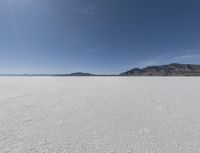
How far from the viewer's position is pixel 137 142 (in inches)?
71.1

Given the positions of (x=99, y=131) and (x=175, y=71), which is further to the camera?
(x=175, y=71)

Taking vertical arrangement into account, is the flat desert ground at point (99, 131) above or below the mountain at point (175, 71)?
below

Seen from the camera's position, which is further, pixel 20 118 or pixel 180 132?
pixel 20 118

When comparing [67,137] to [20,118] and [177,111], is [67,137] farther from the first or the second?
[177,111]

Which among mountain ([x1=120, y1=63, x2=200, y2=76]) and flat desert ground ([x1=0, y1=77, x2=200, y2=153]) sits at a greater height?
mountain ([x1=120, y1=63, x2=200, y2=76])

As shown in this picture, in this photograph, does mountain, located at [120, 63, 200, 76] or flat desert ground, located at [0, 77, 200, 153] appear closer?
flat desert ground, located at [0, 77, 200, 153]

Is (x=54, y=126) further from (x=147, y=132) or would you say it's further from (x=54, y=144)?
(x=147, y=132)

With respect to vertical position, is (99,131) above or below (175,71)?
below

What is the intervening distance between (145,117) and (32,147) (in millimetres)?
2084

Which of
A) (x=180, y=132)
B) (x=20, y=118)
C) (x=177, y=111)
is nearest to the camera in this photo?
(x=180, y=132)

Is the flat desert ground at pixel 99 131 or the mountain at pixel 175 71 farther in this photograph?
the mountain at pixel 175 71

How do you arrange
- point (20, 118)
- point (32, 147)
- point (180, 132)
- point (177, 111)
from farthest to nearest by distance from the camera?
point (177, 111) → point (20, 118) → point (180, 132) → point (32, 147)

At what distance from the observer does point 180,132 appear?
2.09 m

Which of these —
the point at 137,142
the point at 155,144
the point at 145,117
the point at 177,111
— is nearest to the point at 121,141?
the point at 137,142
